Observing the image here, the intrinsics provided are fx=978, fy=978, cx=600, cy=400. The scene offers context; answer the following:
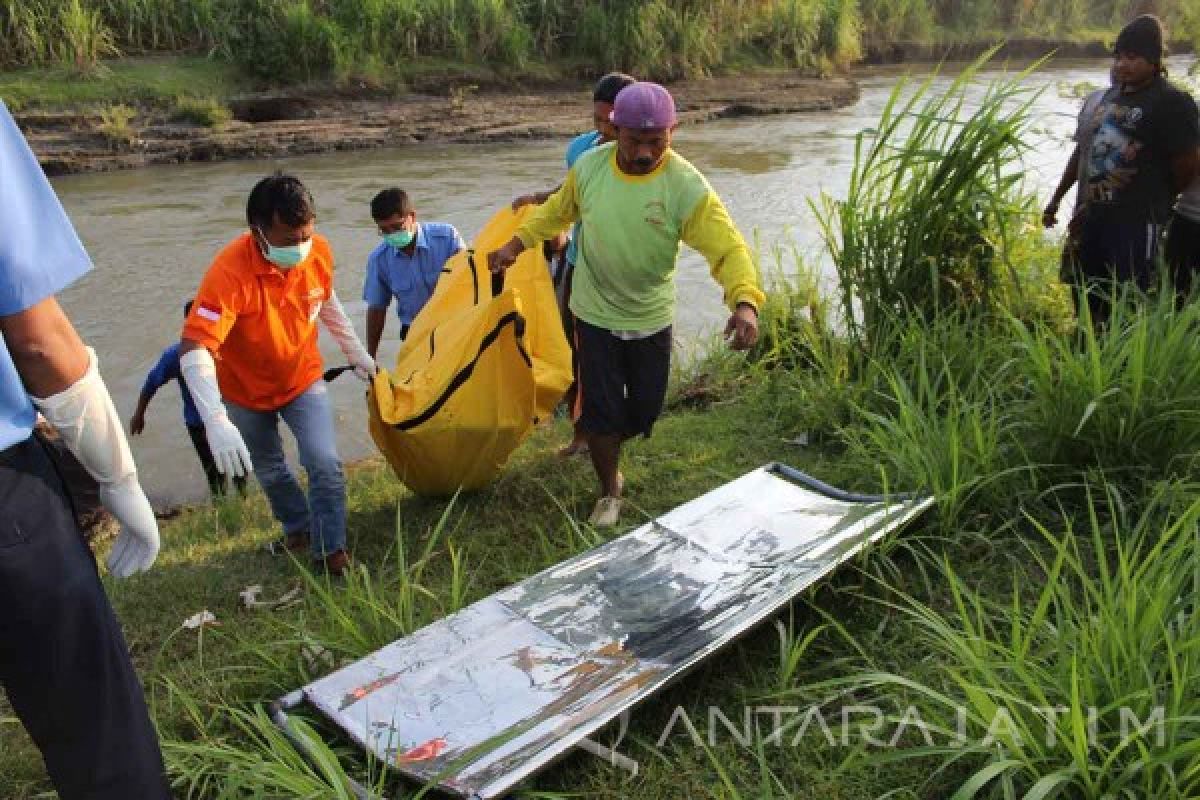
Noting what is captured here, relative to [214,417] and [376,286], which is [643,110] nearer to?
[214,417]

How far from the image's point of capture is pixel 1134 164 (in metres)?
4.11

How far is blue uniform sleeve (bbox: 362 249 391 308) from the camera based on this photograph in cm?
472

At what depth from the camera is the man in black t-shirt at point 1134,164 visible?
399 centimetres

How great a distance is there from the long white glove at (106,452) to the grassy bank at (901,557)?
1.55 feet

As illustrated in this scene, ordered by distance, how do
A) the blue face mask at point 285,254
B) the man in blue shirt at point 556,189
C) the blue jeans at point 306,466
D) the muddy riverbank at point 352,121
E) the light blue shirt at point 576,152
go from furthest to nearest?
1. the muddy riverbank at point 352,121
2. the light blue shirt at point 576,152
3. the man in blue shirt at point 556,189
4. the blue jeans at point 306,466
5. the blue face mask at point 285,254

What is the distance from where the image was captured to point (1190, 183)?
4.11 metres

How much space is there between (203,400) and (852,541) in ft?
6.40

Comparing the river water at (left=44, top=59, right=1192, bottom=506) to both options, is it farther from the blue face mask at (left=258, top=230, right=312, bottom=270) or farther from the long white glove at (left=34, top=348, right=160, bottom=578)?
the long white glove at (left=34, top=348, right=160, bottom=578)

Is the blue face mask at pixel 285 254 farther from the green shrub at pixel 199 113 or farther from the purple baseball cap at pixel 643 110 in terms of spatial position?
the green shrub at pixel 199 113

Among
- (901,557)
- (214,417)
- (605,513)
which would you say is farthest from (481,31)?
(901,557)

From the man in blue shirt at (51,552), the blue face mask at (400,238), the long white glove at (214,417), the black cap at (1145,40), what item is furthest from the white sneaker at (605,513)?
the black cap at (1145,40)

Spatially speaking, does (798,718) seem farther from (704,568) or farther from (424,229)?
(424,229)

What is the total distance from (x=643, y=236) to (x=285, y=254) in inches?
47.0

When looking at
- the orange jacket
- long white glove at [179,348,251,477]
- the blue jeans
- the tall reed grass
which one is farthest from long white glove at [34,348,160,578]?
the tall reed grass
